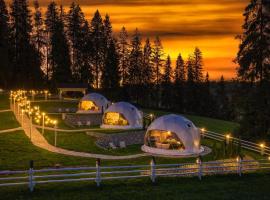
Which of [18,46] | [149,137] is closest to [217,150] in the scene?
[149,137]

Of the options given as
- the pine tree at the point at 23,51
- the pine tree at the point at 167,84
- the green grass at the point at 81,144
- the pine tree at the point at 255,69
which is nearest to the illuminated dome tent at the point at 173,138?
the green grass at the point at 81,144

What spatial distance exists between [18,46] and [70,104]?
24398mm

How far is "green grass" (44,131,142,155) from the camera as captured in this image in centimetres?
3734

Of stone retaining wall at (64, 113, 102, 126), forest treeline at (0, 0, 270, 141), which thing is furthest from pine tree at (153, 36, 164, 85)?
stone retaining wall at (64, 113, 102, 126)

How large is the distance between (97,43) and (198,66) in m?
26.0

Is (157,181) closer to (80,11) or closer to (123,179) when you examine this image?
(123,179)

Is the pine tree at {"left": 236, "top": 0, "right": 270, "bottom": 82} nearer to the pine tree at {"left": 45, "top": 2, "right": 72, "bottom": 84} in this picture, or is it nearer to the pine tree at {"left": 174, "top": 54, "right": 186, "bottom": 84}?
the pine tree at {"left": 45, "top": 2, "right": 72, "bottom": 84}

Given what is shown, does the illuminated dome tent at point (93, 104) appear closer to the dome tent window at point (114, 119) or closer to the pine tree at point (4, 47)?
the dome tent window at point (114, 119)

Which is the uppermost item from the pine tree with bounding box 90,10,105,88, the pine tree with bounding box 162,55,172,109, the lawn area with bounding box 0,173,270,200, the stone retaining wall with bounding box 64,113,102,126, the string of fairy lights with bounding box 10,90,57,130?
the pine tree with bounding box 90,10,105,88

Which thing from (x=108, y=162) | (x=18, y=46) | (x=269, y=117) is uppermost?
(x=18, y=46)

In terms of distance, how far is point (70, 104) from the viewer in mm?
73938

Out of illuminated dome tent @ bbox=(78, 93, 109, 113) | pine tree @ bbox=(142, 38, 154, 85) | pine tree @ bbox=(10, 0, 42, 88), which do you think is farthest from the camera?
pine tree @ bbox=(142, 38, 154, 85)

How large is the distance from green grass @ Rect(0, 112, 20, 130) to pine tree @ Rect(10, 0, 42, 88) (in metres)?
29.8

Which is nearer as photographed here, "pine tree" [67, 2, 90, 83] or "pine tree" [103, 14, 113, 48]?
"pine tree" [67, 2, 90, 83]
